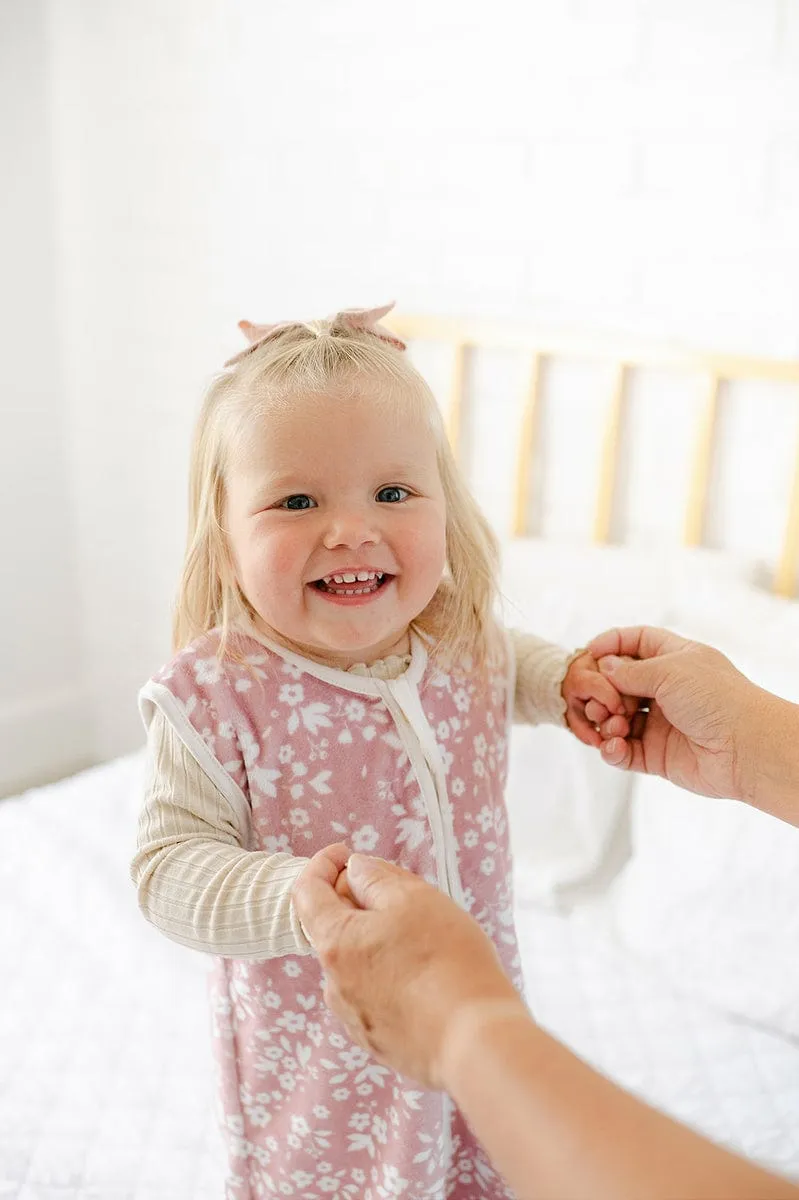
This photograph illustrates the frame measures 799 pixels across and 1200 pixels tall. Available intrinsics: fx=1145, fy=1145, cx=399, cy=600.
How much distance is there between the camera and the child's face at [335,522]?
0.90 meters

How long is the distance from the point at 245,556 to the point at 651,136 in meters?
1.11

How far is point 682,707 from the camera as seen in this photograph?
1.08 metres

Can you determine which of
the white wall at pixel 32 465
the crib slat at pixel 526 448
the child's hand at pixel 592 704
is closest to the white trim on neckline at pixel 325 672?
the child's hand at pixel 592 704

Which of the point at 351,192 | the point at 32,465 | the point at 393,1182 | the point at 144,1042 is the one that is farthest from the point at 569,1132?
the point at 32,465

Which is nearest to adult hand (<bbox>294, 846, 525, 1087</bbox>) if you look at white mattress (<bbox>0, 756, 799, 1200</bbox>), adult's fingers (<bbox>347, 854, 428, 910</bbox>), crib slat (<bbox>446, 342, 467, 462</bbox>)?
adult's fingers (<bbox>347, 854, 428, 910</bbox>)

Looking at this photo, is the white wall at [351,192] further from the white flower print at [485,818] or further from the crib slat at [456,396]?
the white flower print at [485,818]

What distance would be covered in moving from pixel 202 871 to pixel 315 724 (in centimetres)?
16

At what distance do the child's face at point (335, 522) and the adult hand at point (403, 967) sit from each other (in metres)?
0.22

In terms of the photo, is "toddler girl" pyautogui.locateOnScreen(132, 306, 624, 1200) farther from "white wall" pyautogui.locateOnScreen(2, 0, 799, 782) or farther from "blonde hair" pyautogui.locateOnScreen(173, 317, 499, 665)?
"white wall" pyautogui.locateOnScreen(2, 0, 799, 782)

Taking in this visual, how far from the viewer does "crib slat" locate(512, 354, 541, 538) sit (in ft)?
6.16

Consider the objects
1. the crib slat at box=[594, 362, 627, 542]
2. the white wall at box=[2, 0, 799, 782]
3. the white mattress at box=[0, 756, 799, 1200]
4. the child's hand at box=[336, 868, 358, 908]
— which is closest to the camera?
the child's hand at box=[336, 868, 358, 908]

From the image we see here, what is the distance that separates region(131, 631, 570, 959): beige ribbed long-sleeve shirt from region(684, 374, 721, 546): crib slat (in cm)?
103

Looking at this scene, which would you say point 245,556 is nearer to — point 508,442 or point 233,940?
point 233,940

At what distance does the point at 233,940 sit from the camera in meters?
0.84
